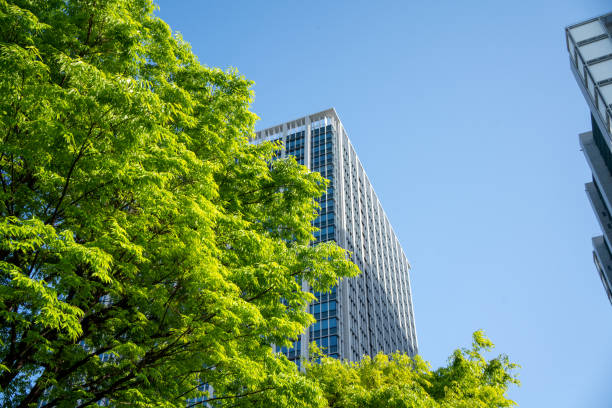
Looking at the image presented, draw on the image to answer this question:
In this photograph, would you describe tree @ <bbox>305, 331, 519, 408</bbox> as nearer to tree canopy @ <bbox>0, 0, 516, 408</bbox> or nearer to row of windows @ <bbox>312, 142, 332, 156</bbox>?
tree canopy @ <bbox>0, 0, 516, 408</bbox>

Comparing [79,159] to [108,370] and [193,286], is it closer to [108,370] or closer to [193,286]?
[193,286]

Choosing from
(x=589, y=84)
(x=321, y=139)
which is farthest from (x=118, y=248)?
(x=321, y=139)

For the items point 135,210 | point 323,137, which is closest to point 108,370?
point 135,210

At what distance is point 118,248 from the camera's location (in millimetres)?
8328

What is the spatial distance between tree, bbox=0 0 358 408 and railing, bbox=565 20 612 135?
48200 millimetres

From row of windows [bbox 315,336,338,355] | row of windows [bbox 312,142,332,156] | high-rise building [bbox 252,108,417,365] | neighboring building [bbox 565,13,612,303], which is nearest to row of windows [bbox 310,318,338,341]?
high-rise building [bbox 252,108,417,365]

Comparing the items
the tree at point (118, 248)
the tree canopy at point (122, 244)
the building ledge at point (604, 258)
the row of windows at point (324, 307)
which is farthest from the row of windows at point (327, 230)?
the tree at point (118, 248)

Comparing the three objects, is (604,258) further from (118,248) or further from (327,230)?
(118,248)

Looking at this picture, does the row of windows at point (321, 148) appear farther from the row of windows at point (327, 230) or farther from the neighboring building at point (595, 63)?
the neighboring building at point (595, 63)

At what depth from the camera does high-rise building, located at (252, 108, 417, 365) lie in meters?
73.1

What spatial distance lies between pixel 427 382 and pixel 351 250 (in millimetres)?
70138

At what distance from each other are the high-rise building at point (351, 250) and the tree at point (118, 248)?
5648 centimetres

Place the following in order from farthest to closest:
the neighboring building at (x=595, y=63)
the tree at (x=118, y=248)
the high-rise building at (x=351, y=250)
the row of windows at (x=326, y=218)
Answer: the row of windows at (x=326, y=218) → the high-rise building at (x=351, y=250) → the neighboring building at (x=595, y=63) → the tree at (x=118, y=248)

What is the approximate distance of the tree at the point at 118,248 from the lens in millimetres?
7816
